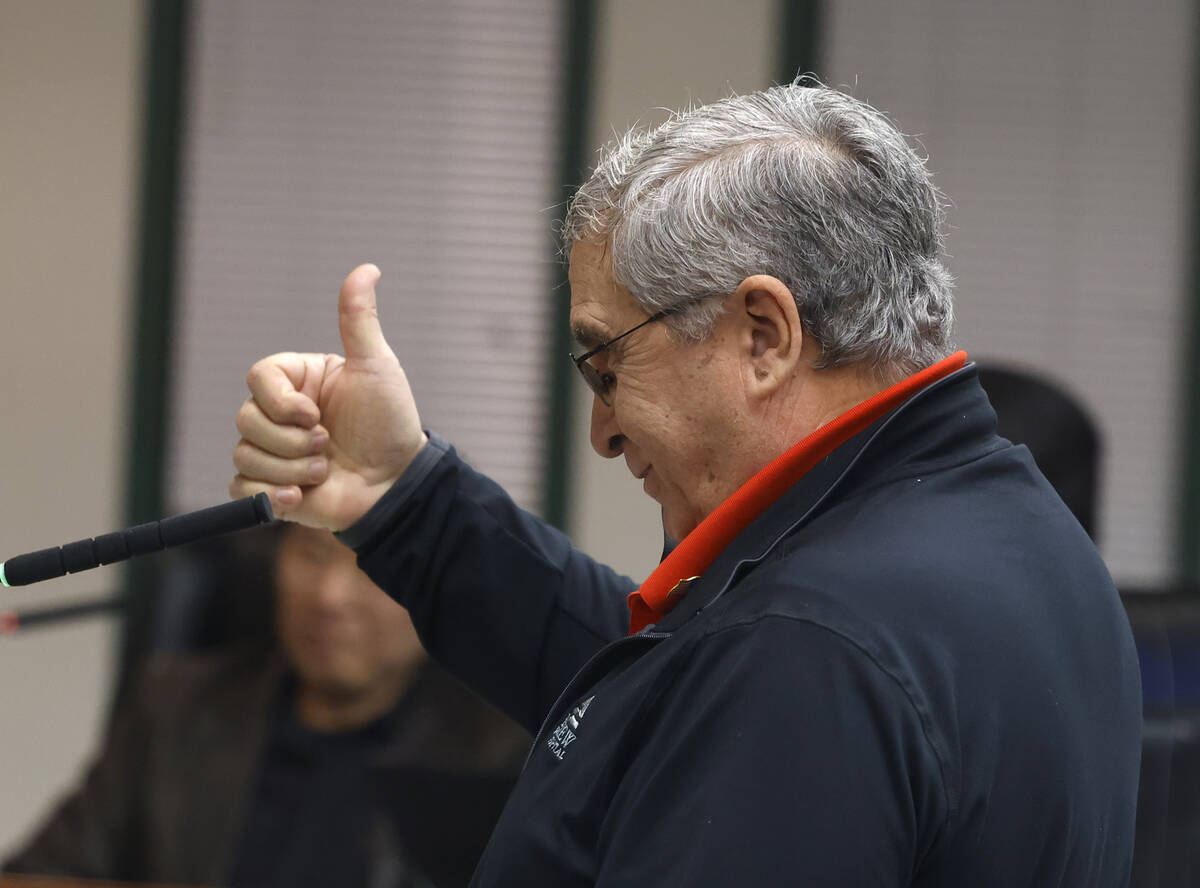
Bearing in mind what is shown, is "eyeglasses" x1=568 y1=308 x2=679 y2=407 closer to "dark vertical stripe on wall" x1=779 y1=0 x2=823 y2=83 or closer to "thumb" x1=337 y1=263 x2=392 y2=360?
"thumb" x1=337 y1=263 x2=392 y2=360

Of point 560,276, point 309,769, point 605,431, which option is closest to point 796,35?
point 560,276

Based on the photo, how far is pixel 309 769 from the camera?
2738 millimetres

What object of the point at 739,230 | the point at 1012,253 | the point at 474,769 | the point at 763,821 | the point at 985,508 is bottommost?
the point at 474,769

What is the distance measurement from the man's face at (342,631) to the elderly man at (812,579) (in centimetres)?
163

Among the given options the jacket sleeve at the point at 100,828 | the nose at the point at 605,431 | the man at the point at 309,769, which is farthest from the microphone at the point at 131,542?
the jacket sleeve at the point at 100,828

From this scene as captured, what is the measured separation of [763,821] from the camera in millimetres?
841

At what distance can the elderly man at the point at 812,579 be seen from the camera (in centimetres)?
85

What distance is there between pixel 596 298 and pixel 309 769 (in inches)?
73.3

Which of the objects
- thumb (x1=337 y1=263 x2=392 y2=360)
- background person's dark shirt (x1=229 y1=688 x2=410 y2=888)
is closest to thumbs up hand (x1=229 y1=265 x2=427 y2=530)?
thumb (x1=337 y1=263 x2=392 y2=360)

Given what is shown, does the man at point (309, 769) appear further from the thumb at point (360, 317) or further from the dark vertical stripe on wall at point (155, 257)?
the thumb at point (360, 317)

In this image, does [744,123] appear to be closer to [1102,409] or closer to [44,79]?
[1102,409]

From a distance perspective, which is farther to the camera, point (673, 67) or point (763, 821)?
point (673, 67)

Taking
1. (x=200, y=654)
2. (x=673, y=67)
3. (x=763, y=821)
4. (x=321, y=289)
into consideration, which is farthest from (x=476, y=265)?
(x=763, y=821)

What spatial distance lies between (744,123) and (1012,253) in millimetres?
2584
